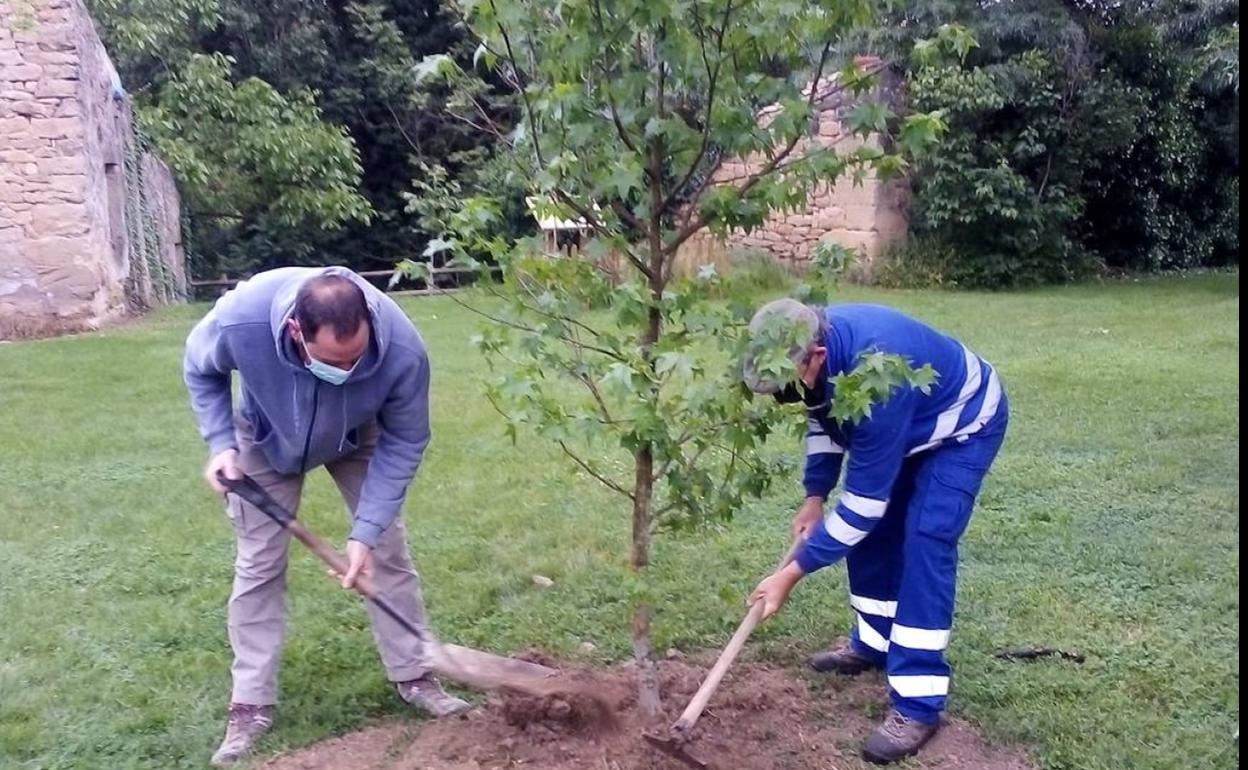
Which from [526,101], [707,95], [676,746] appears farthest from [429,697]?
[707,95]

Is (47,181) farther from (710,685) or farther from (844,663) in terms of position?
(710,685)

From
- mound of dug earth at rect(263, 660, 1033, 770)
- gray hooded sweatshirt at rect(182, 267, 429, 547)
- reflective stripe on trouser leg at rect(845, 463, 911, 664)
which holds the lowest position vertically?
mound of dug earth at rect(263, 660, 1033, 770)

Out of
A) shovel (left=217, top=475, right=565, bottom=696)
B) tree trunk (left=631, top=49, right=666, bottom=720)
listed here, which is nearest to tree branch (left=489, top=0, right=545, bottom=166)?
tree trunk (left=631, top=49, right=666, bottom=720)

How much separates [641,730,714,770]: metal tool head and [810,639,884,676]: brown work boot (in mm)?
947

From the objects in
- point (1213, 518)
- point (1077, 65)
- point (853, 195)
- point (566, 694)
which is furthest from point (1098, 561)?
point (1077, 65)

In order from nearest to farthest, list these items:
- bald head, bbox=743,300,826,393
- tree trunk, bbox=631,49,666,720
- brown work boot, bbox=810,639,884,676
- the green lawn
A: bald head, bbox=743,300,826,393 < tree trunk, bbox=631,49,666,720 < the green lawn < brown work boot, bbox=810,639,884,676

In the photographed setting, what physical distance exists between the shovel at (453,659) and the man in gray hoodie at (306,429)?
67 mm

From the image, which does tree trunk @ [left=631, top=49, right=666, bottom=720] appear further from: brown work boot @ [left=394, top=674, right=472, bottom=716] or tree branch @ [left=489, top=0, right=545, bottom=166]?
brown work boot @ [left=394, top=674, right=472, bottom=716]

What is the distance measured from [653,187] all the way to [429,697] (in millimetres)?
1831

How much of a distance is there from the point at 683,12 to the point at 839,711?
230 centimetres

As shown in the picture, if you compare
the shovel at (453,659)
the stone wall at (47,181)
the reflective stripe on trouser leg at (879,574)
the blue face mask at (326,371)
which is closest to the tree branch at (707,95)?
the blue face mask at (326,371)

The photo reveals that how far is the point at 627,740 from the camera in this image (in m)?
3.84

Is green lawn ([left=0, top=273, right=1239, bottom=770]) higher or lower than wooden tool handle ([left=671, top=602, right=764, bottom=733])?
lower

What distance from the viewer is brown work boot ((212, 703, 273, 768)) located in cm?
387
